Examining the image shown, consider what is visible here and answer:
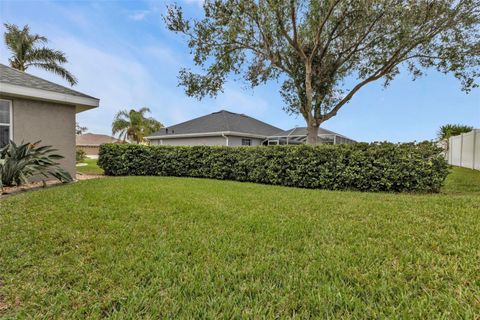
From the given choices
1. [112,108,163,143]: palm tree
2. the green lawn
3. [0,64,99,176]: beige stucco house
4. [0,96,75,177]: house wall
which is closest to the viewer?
the green lawn

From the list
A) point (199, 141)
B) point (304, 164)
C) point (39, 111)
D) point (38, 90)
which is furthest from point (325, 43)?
point (39, 111)

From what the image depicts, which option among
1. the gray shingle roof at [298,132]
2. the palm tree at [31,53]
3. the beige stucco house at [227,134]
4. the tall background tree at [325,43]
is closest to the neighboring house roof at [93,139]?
the beige stucco house at [227,134]

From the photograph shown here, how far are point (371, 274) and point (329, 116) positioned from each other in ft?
40.3

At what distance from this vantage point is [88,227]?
151 inches

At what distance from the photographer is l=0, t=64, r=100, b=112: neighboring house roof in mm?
7688

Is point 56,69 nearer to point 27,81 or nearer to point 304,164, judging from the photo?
point 27,81

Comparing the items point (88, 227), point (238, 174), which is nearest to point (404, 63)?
point (238, 174)

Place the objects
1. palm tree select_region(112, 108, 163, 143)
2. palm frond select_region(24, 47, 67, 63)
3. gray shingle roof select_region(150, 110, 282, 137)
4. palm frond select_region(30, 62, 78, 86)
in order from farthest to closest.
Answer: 1. palm tree select_region(112, 108, 163, 143)
2. gray shingle roof select_region(150, 110, 282, 137)
3. palm frond select_region(30, 62, 78, 86)
4. palm frond select_region(24, 47, 67, 63)

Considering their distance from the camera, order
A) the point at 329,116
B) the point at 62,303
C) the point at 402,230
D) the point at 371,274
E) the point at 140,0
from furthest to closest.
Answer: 1. the point at 329,116
2. the point at 140,0
3. the point at 402,230
4. the point at 371,274
5. the point at 62,303

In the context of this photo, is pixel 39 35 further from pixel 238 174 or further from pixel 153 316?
pixel 153 316

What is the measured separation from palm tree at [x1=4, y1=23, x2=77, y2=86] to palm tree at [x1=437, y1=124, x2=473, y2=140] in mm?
29220

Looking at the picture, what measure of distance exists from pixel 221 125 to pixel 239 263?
17658 millimetres

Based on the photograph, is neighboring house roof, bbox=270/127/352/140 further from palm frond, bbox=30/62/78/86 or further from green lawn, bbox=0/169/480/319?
green lawn, bbox=0/169/480/319

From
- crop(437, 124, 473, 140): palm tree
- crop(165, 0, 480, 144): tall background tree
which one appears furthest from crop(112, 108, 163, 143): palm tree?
crop(437, 124, 473, 140): palm tree
